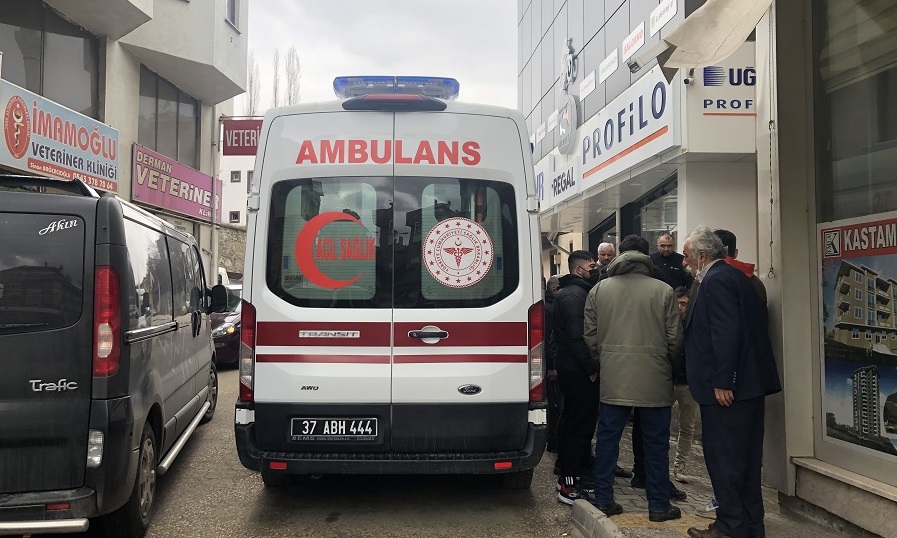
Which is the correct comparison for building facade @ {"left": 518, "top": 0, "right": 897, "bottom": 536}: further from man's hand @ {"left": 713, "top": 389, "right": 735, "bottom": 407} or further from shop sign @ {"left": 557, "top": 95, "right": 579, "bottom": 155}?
shop sign @ {"left": 557, "top": 95, "right": 579, "bottom": 155}

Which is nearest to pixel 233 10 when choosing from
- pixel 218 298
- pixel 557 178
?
pixel 557 178

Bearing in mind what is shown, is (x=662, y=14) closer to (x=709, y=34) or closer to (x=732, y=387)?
(x=709, y=34)

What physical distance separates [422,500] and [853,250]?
3.29 m

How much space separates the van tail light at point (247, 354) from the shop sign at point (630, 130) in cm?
673

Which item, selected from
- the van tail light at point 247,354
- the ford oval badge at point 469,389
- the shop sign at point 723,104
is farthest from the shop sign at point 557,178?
the van tail light at point 247,354

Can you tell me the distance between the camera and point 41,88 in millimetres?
11789

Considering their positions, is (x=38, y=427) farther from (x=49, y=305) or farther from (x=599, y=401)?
(x=599, y=401)

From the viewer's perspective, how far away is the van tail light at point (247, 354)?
4.17 metres

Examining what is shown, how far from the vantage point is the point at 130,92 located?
1432 cm

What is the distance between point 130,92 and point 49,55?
2361 millimetres

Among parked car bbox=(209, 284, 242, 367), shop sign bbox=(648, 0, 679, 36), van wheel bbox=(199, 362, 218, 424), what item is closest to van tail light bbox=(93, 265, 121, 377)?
van wheel bbox=(199, 362, 218, 424)

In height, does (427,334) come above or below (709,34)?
below

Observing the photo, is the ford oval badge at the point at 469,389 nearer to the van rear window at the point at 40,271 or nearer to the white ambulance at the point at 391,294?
the white ambulance at the point at 391,294

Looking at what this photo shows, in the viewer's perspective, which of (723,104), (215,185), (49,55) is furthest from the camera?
(215,185)
